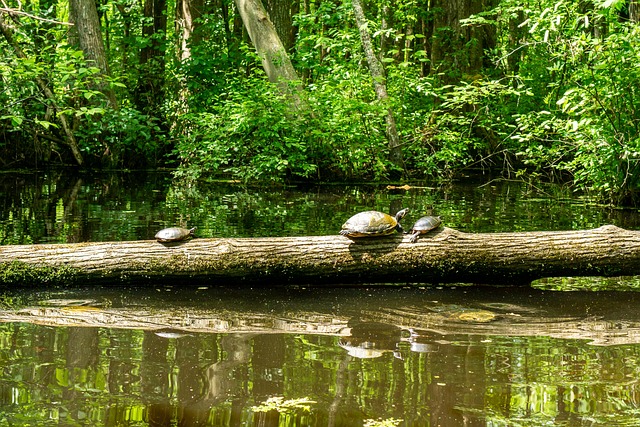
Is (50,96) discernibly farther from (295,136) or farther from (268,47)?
(295,136)

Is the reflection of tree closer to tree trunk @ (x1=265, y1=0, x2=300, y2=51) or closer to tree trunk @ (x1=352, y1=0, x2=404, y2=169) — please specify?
tree trunk @ (x1=352, y1=0, x2=404, y2=169)

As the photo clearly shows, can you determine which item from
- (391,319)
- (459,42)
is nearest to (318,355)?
(391,319)

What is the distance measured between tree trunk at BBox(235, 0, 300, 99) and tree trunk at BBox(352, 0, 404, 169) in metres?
1.86

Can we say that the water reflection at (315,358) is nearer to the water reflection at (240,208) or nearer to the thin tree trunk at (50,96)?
the water reflection at (240,208)

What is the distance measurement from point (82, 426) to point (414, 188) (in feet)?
47.3

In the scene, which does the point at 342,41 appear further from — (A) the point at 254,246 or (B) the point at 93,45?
(A) the point at 254,246

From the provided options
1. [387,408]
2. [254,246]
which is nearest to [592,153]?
[254,246]

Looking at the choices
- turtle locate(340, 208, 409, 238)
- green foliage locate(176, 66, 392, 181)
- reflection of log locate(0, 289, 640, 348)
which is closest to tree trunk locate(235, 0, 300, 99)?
green foliage locate(176, 66, 392, 181)

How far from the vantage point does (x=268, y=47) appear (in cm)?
1877

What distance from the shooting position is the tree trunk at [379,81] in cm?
1805

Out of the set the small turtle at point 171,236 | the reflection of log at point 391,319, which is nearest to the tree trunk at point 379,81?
the small turtle at point 171,236

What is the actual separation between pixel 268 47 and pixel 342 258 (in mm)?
12066

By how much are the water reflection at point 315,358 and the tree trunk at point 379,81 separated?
11.2 m

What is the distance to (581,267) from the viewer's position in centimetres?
781
